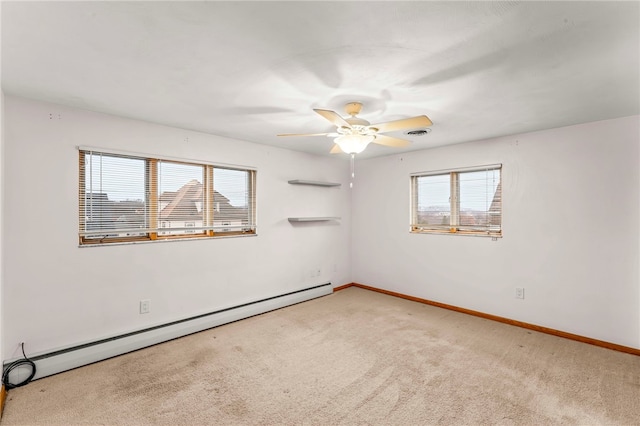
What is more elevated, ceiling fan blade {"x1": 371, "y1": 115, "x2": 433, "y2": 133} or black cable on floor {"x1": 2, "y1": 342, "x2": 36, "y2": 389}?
ceiling fan blade {"x1": 371, "y1": 115, "x2": 433, "y2": 133}

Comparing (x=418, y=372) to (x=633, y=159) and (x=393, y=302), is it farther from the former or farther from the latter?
(x=633, y=159)

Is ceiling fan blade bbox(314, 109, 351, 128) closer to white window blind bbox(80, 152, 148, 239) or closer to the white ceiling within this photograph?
the white ceiling

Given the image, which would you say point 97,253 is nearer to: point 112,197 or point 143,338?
point 112,197

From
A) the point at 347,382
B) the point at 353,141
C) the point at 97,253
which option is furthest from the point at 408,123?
the point at 97,253

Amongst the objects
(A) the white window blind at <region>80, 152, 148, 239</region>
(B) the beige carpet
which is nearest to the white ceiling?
(A) the white window blind at <region>80, 152, 148, 239</region>

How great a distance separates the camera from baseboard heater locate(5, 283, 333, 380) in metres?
2.53

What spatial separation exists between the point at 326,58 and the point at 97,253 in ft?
8.75

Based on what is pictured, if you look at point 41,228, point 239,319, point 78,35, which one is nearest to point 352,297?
point 239,319

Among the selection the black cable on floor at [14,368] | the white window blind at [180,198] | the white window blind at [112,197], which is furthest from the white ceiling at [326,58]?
the black cable on floor at [14,368]

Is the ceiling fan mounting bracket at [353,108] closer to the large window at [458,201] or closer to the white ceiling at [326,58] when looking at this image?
the white ceiling at [326,58]

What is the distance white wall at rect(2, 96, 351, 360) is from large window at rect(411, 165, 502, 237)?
6.76ft

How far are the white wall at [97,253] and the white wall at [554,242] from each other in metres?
2.26

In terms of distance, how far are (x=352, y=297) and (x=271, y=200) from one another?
198cm

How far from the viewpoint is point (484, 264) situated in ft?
12.9
